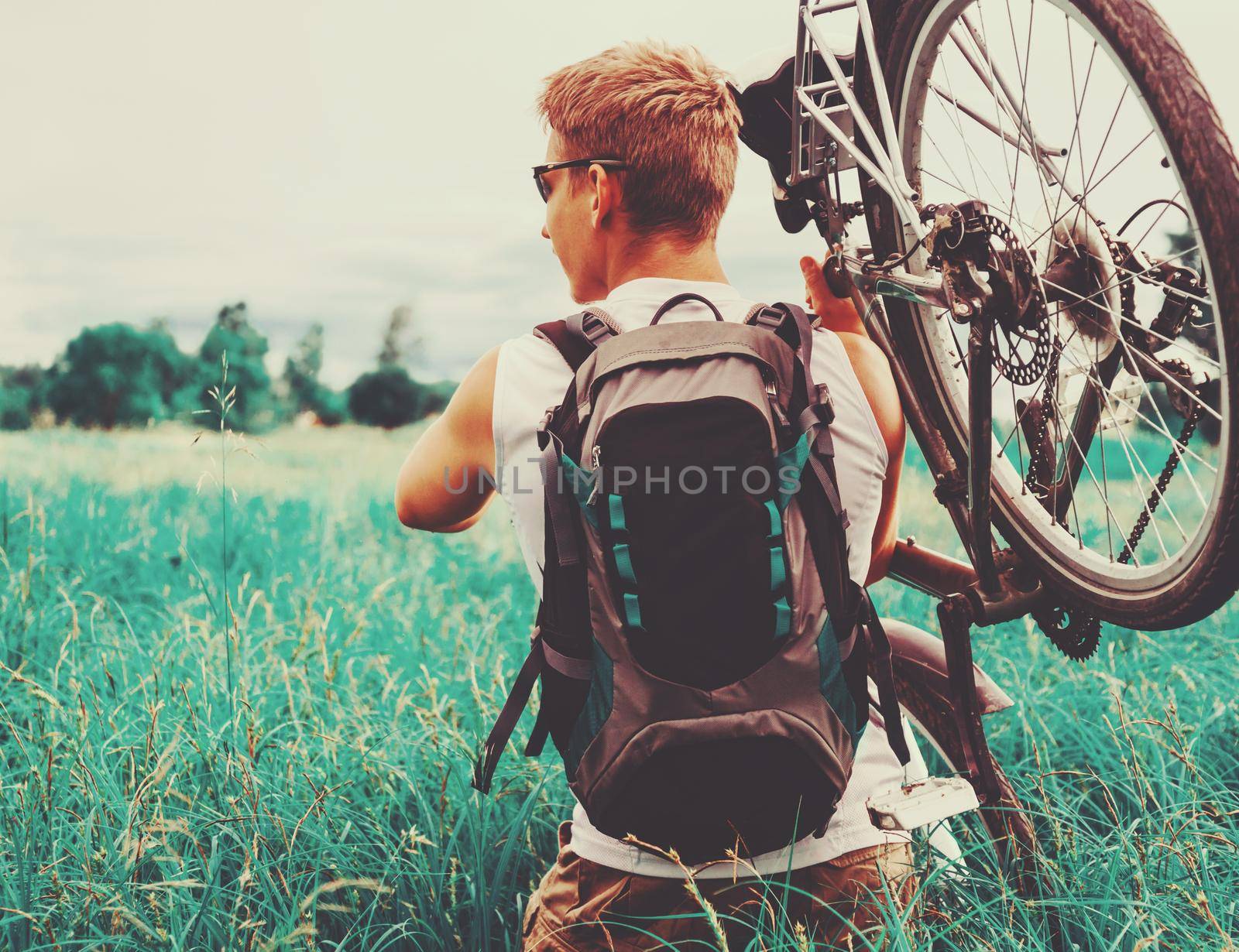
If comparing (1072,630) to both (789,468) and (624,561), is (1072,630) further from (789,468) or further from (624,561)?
(624,561)

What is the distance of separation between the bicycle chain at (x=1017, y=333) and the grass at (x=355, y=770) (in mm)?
772

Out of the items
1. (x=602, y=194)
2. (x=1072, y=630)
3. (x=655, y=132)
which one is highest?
(x=655, y=132)

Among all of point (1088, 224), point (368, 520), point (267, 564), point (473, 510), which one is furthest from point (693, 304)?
point (368, 520)

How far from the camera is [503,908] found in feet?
7.04

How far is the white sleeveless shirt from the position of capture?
1.52 meters

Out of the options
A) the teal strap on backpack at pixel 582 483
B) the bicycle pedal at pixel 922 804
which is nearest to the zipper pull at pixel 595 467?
the teal strap on backpack at pixel 582 483

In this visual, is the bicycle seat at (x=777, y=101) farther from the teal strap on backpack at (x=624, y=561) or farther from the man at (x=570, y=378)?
the teal strap on backpack at (x=624, y=561)

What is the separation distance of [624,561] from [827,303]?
0.85 metres

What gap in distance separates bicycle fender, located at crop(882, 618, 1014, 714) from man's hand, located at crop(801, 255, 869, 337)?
1.93ft

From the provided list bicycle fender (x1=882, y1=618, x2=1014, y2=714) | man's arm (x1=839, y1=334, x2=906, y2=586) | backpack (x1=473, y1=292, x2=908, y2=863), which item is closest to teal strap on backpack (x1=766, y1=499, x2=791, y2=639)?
backpack (x1=473, y1=292, x2=908, y2=863)

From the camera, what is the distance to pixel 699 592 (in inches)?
52.7

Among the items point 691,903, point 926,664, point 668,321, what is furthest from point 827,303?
point 691,903

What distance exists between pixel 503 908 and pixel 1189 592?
60.9 inches

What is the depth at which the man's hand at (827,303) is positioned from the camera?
1.91 m
